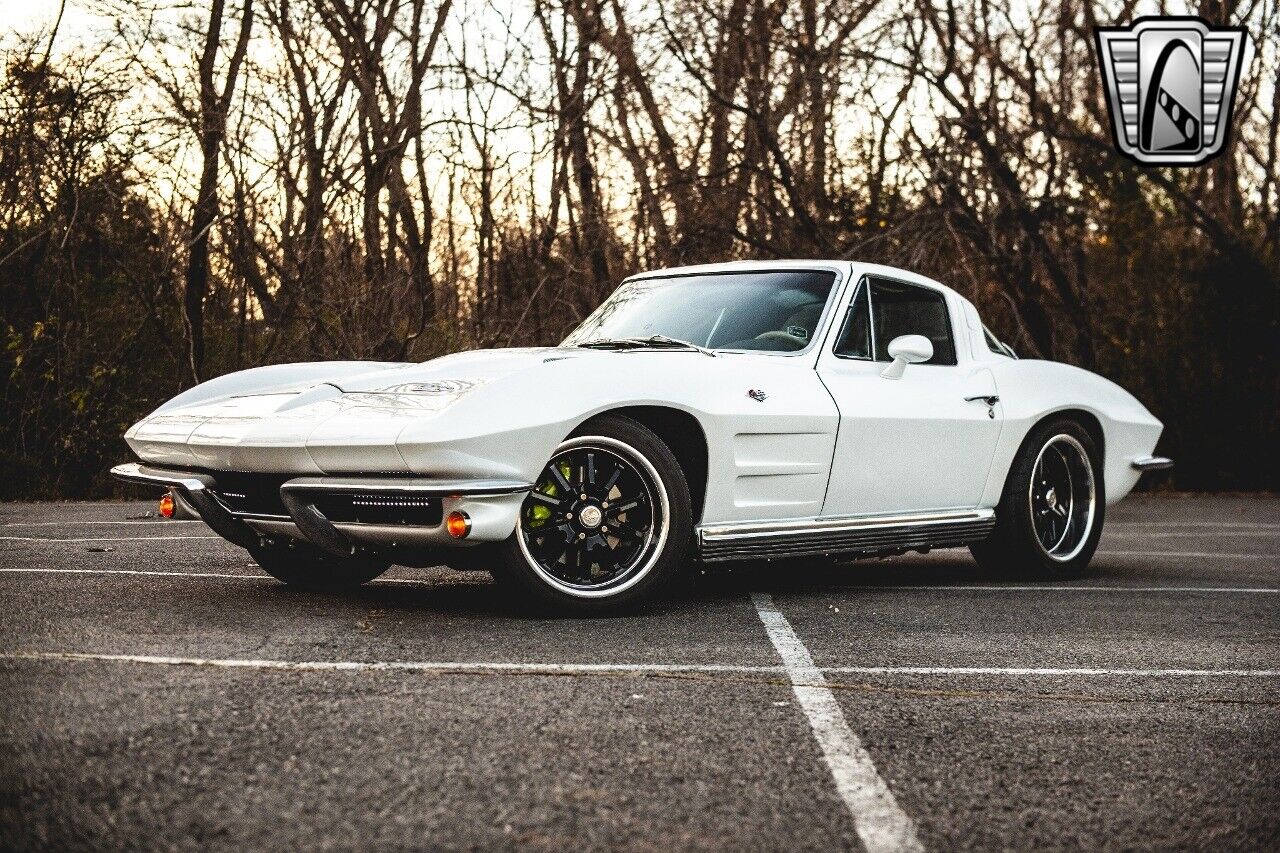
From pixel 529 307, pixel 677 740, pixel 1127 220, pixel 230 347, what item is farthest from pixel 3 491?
pixel 1127 220

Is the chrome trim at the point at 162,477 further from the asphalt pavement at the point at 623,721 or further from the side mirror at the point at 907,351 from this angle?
the side mirror at the point at 907,351

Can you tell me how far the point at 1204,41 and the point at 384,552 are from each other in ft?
43.3

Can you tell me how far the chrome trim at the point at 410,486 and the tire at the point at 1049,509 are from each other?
3.14 meters

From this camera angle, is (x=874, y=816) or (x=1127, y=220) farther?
(x=1127, y=220)

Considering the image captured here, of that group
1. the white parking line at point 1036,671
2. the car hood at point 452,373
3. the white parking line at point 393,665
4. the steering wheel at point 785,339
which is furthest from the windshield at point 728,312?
the white parking line at point 393,665

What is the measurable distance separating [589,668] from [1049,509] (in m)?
3.92

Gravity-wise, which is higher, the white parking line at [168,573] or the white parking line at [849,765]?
the white parking line at [168,573]

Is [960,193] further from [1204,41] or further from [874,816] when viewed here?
[874,816]

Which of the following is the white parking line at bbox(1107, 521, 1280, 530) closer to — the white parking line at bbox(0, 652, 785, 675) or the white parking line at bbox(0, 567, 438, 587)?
the white parking line at bbox(0, 567, 438, 587)

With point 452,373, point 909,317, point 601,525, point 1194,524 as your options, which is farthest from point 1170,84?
point 452,373

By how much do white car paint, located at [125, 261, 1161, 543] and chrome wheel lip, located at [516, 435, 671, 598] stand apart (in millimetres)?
121

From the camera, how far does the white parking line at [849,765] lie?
8.93 ft

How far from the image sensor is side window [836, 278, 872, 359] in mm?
6402

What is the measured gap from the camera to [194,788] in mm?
2824
